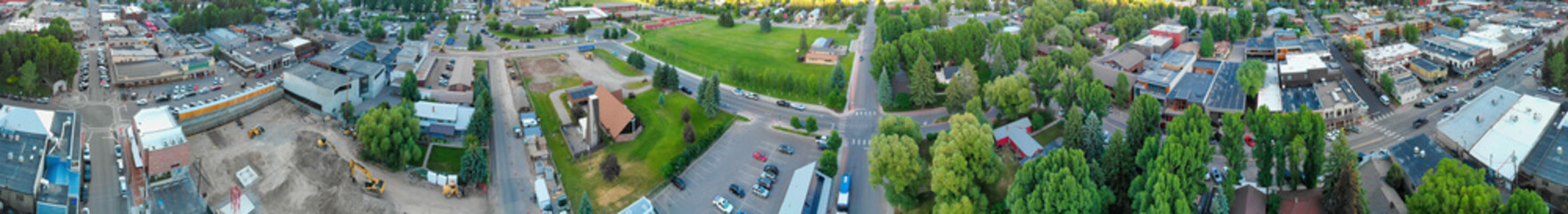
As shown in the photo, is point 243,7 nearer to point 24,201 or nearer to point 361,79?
point 361,79

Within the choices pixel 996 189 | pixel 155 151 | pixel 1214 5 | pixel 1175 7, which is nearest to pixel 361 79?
pixel 155 151

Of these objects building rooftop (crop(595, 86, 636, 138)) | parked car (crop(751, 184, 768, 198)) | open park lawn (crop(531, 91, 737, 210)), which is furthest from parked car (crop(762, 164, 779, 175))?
building rooftop (crop(595, 86, 636, 138))

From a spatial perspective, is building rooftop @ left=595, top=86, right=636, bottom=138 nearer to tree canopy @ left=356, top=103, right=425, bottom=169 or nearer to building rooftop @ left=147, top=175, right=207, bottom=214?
tree canopy @ left=356, top=103, right=425, bottom=169

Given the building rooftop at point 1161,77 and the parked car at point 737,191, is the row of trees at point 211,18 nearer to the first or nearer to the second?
the parked car at point 737,191

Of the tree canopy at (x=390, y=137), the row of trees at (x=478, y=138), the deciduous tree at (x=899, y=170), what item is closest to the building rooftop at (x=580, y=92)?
the row of trees at (x=478, y=138)

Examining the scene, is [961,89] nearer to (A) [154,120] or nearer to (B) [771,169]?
(B) [771,169]

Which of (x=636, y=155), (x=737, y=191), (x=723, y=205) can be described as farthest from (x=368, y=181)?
(x=737, y=191)
